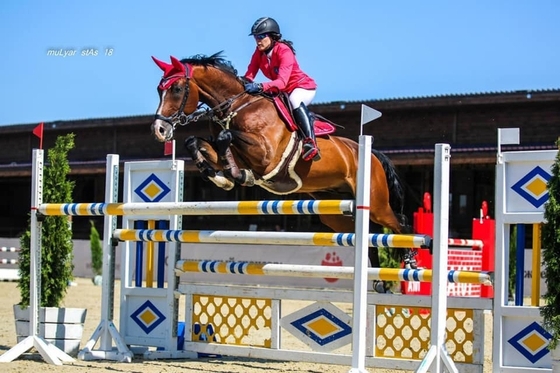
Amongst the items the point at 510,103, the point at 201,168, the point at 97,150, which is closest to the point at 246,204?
the point at 201,168

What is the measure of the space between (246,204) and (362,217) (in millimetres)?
819

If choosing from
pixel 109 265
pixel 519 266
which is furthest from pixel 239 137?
pixel 519 266

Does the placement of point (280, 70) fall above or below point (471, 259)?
above

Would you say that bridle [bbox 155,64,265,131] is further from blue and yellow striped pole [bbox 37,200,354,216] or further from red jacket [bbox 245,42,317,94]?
blue and yellow striped pole [bbox 37,200,354,216]

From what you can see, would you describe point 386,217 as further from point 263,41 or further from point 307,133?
point 263,41

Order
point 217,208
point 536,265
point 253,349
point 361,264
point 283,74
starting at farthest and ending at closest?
point 283,74
point 253,349
point 217,208
point 536,265
point 361,264

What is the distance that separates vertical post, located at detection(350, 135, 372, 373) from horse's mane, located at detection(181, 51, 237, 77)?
5.86 ft

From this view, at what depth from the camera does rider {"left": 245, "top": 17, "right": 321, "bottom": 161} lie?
5.65 m

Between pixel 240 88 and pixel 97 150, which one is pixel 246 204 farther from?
pixel 97 150

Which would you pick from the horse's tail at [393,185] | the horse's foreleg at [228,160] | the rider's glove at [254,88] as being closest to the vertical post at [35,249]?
the horse's foreleg at [228,160]

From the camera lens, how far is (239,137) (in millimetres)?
5492

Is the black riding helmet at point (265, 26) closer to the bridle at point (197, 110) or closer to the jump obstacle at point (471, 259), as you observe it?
the bridle at point (197, 110)

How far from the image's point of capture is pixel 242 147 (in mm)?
5508

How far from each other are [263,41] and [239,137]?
28.4 inches
